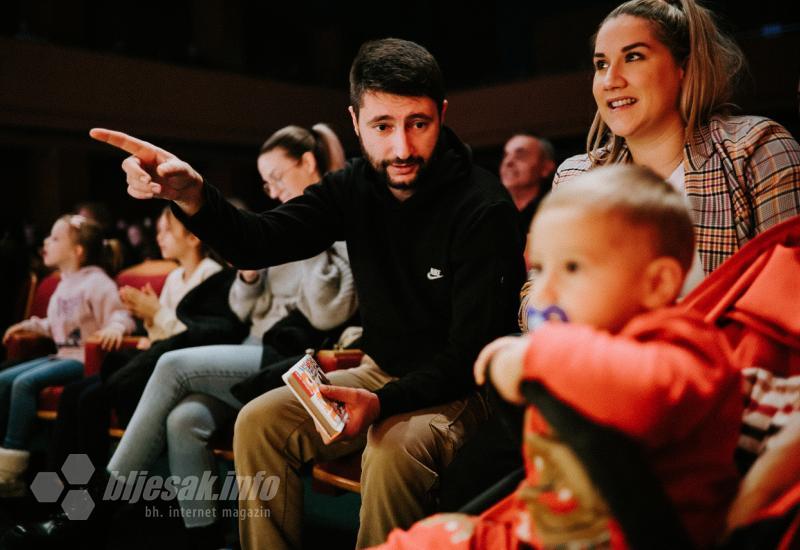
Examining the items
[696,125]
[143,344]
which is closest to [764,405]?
[696,125]

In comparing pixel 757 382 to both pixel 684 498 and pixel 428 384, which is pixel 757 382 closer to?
pixel 684 498

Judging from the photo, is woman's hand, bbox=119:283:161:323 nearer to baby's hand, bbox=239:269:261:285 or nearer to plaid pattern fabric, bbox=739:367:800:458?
baby's hand, bbox=239:269:261:285

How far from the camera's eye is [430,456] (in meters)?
1.52

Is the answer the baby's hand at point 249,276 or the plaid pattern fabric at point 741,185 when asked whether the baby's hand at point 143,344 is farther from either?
the plaid pattern fabric at point 741,185

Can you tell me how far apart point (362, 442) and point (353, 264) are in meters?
0.48

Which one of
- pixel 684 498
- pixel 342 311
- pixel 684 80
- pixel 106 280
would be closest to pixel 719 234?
pixel 684 80

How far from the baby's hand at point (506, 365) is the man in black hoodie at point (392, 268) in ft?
1.98

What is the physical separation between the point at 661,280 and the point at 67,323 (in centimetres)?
313

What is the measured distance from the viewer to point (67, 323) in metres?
3.29

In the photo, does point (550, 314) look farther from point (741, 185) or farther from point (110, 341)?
point (110, 341)

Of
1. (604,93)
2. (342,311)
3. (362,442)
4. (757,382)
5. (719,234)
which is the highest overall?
(604,93)

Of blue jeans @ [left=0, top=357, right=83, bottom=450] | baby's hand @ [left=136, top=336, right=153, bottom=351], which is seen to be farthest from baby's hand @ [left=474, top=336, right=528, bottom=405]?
blue jeans @ [left=0, top=357, right=83, bottom=450]

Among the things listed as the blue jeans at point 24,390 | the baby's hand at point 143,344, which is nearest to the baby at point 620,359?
the baby's hand at point 143,344

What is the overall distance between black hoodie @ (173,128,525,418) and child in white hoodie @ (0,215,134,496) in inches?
55.1
